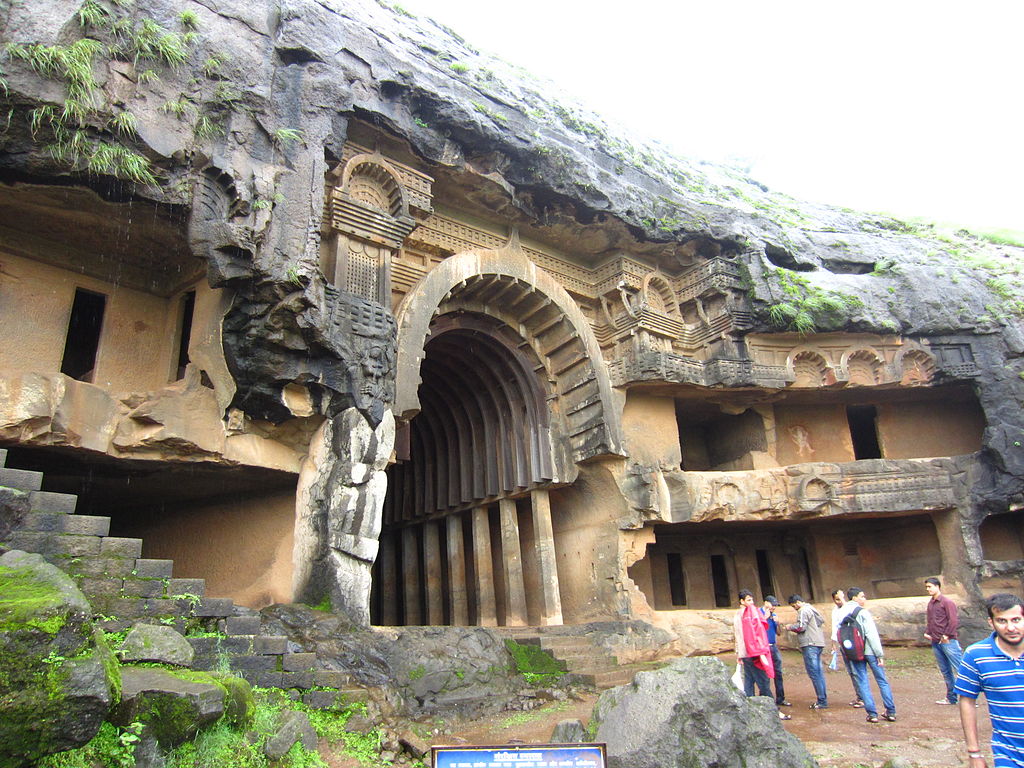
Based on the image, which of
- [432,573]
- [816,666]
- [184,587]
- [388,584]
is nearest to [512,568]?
[432,573]

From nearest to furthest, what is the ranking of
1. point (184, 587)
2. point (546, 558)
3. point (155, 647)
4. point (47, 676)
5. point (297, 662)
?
point (47, 676) < point (155, 647) < point (184, 587) < point (297, 662) < point (546, 558)

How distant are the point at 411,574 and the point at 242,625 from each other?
981cm

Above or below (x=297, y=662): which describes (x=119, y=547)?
above

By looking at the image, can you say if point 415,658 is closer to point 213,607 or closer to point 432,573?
point 213,607

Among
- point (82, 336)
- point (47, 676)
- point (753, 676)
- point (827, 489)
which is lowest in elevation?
point (753, 676)

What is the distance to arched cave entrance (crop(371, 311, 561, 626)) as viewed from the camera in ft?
47.1

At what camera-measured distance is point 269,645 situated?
6797mm

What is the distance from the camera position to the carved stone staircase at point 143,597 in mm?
5773

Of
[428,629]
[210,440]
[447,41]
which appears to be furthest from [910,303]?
[210,440]

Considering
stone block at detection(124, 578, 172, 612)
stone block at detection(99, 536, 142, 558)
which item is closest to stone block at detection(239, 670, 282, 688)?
stone block at detection(124, 578, 172, 612)

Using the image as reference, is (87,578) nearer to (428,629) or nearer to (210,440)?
(210,440)

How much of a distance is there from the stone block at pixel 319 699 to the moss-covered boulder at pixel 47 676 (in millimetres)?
2672

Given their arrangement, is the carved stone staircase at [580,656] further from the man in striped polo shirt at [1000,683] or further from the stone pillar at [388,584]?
the man in striped polo shirt at [1000,683]

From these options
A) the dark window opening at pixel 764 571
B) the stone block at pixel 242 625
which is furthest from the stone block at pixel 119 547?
the dark window opening at pixel 764 571
